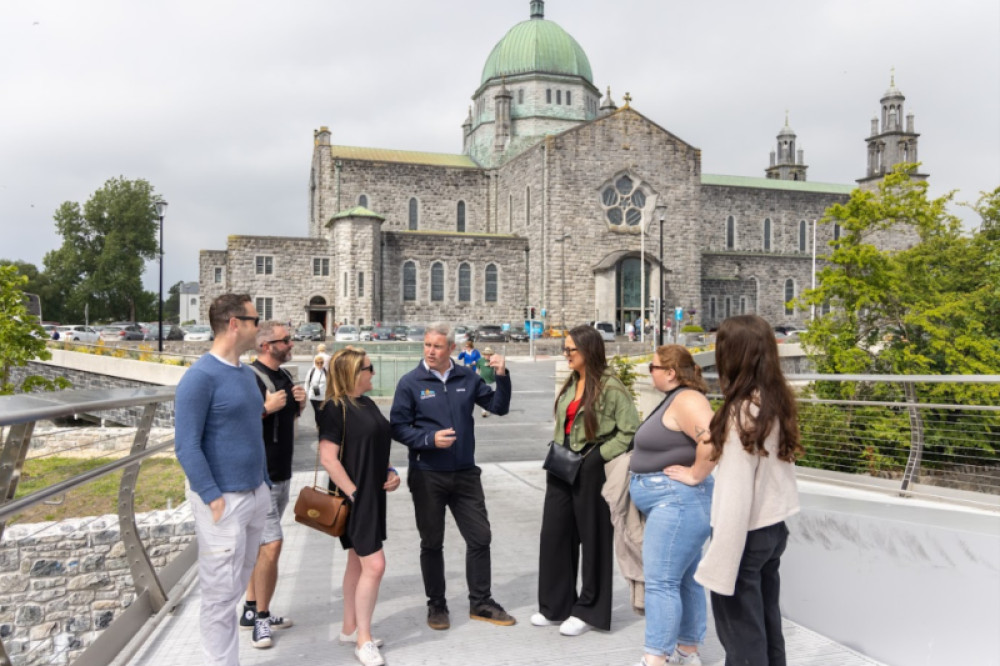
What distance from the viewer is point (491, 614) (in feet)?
16.2

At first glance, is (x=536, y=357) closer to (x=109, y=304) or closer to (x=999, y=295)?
(x=999, y=295)

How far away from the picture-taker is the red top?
4969mm

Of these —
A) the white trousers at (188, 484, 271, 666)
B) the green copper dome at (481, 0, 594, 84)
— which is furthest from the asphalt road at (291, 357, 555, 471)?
the green copper dome at (481, 0, 594, 84)

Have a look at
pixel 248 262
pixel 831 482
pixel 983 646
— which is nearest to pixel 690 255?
pixel 248 262

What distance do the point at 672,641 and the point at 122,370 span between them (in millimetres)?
22449

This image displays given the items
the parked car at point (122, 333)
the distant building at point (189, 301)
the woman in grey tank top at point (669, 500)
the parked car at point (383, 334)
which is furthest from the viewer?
the distant building at point (189, 301)

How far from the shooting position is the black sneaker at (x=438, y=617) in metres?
4.85

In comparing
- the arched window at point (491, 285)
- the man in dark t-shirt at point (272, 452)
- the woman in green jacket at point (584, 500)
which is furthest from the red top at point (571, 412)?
the arched window at point (491, 285)

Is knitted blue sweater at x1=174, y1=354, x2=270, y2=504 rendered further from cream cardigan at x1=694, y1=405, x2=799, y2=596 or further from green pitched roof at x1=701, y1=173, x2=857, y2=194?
green pitched roof at x1=701, y1=173, x2=857, y2=194

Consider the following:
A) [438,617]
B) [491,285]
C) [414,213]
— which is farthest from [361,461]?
[414,213]

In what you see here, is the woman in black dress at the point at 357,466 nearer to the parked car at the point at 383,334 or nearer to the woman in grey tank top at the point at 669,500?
the woman in grey tank top at the point at 669,500

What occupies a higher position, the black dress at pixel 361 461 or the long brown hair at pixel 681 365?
the long brown hair at pixel 681 365

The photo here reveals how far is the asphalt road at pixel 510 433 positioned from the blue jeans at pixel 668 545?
749 cm

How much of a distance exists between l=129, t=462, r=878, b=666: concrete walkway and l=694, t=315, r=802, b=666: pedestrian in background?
46.9 inches
